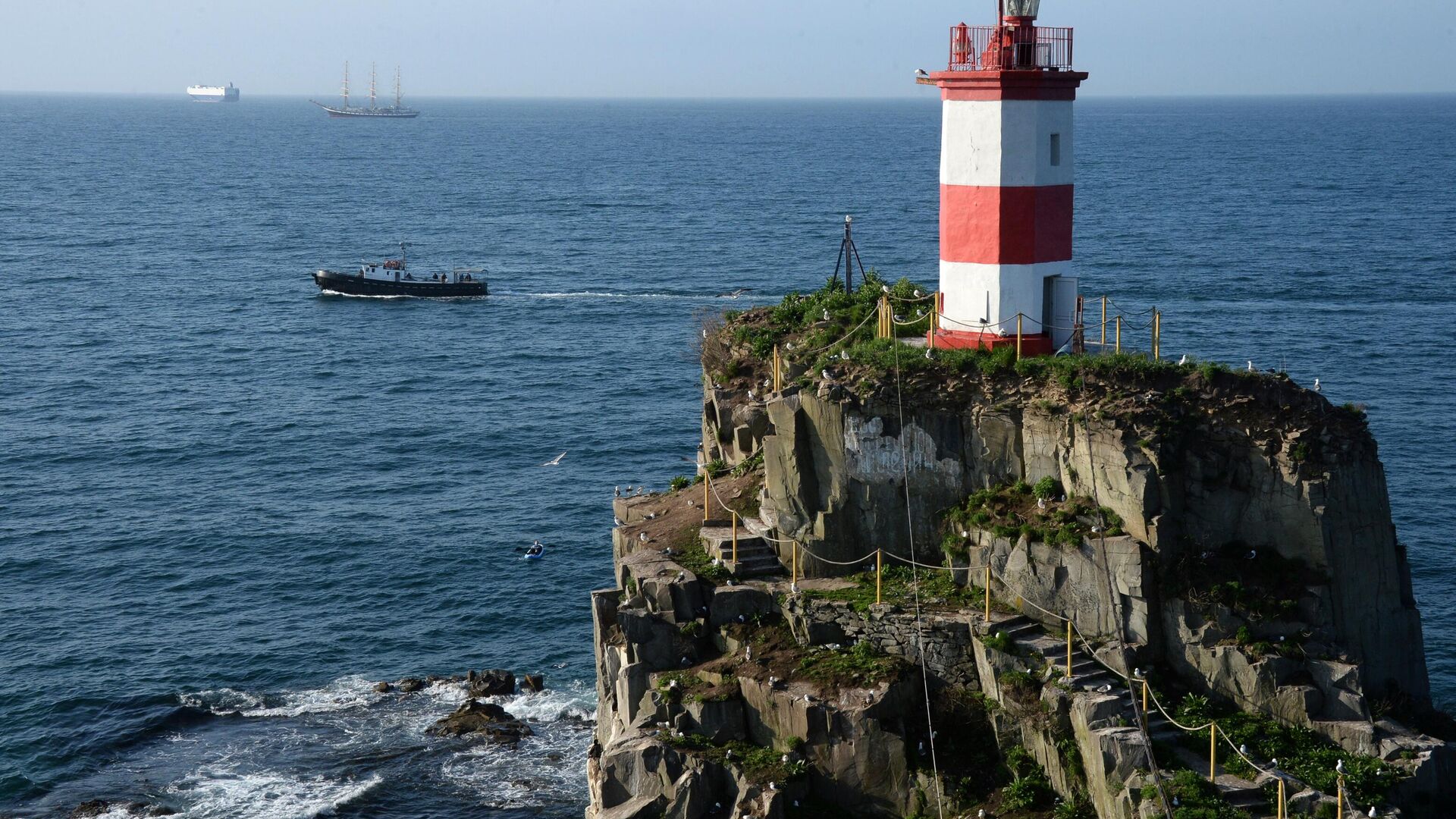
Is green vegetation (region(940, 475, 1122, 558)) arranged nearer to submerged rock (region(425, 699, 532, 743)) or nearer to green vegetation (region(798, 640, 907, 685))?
green vegetation (region(798, 640, 907, 685))

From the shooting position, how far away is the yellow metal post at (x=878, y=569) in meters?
33.0

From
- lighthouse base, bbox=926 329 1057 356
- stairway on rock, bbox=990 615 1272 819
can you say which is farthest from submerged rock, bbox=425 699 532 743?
stairway on rock, bbox=990 615 1272 819

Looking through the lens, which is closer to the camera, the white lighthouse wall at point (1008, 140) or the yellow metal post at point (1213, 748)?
the yellow metal post at point (1213, 748)

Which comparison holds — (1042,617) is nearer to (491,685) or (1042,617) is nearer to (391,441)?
(491,685)

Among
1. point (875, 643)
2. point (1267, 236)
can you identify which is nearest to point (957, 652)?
point (875, 643)

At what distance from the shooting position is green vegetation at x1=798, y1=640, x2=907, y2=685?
3164 cm

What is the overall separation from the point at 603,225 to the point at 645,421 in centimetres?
7941

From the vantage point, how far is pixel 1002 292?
35.7 metres

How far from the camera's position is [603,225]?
15288 centimetres

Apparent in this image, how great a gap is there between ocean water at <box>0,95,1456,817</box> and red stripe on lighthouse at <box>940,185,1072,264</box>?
19.0 m

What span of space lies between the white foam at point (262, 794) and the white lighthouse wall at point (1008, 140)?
951 inches

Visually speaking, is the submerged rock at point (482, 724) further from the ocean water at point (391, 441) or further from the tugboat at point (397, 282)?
the tugboat at point (397, 282)

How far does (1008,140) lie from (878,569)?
10142 millimetres

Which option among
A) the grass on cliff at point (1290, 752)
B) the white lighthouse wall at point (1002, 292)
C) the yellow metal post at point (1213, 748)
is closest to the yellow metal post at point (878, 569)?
the white lighthouse wall at point (1002, 292)
